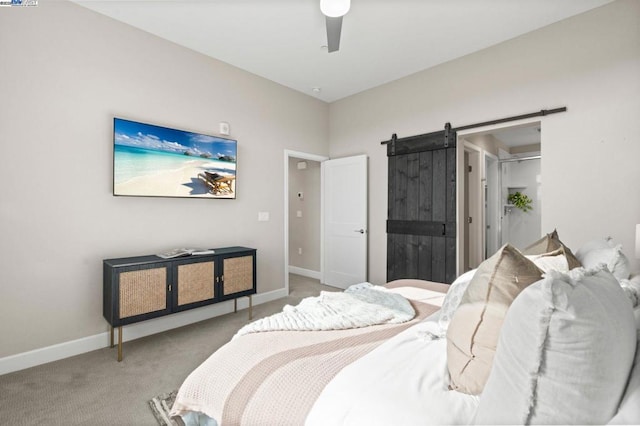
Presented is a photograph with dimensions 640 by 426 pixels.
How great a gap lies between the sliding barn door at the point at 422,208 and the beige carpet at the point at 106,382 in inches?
93.4

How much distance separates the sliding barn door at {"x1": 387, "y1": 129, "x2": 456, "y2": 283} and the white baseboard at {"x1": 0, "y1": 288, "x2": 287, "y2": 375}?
2.04 m

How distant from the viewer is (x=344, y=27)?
2.92 meters

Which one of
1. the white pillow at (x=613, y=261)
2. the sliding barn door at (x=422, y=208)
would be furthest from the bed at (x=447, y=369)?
the sliding barn door at (x=422, y=208)

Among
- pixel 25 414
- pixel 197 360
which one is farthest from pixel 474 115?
pixel 25 414

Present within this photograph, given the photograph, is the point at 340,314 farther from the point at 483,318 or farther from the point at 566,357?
the point at 566,357

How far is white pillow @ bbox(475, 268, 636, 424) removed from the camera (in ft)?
2.00

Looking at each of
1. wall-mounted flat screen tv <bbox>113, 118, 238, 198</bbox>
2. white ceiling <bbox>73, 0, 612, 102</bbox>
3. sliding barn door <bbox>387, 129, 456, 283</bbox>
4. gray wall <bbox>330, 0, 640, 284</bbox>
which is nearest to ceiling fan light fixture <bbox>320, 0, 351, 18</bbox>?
white ceiling <bbox>73, 0, 612, 102</bbox>

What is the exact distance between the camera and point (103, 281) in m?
2.75

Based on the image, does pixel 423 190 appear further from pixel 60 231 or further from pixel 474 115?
pixel 60 231

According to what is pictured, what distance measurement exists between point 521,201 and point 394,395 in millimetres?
6092

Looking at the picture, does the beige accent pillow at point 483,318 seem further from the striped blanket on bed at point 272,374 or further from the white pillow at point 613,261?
the white pillow at point 613,261

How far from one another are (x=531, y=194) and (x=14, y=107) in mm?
7287

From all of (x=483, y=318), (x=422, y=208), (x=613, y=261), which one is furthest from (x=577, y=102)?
(x=483, y=318)

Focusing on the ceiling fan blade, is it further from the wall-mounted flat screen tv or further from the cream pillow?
the wall-mounted flat screen tv
